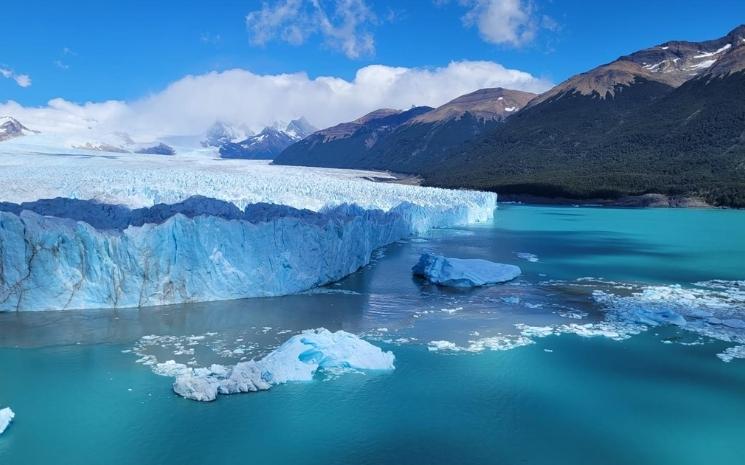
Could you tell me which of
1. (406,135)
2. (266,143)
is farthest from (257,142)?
(406,135)

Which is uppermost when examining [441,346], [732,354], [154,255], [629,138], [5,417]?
[629,138]

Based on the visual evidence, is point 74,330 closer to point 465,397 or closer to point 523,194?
point 465,397

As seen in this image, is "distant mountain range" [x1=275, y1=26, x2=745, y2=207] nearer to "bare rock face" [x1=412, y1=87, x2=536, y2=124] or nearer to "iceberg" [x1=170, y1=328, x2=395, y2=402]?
"bare rock face" [x1=412, y1=87, x2=536, y2=124]

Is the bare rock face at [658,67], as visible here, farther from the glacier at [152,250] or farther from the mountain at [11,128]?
the mountain at [11,128]

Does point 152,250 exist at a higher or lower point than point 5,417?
higher

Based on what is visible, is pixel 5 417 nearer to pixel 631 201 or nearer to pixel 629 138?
pixel 631 201

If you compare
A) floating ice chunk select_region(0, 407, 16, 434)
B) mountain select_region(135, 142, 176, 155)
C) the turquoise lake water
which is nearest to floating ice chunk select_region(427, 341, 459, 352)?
the turquoise lake water

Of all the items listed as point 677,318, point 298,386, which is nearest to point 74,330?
point 298,386

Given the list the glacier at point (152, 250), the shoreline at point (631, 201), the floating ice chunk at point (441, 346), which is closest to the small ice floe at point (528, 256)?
the glacier at point (152, 250)
